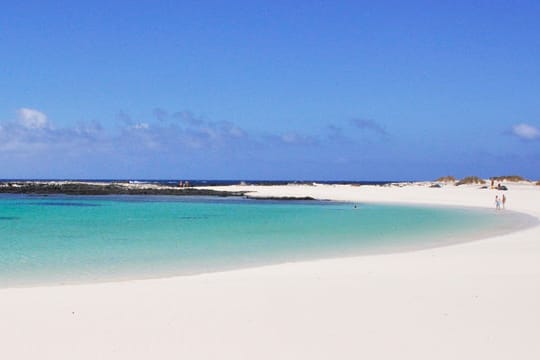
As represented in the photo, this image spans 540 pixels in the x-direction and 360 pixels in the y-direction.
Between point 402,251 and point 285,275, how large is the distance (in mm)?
5513

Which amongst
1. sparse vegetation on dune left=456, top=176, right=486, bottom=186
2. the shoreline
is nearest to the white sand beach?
the shoreline

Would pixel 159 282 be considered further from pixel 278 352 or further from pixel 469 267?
pixel 469 267

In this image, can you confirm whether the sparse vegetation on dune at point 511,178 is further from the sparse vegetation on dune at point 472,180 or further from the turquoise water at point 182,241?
the turquoise water at point 182,241

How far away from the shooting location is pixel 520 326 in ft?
22.6

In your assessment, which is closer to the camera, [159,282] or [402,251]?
[159,282]

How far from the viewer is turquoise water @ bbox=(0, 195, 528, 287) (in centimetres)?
1246

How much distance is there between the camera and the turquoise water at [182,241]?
40.9 feet

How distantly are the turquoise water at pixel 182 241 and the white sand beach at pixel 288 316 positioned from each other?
2.25 metres

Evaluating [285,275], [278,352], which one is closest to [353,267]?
[285,275]

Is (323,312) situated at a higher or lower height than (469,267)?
lower

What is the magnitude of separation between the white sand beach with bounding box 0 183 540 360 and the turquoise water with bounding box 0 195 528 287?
2.25 metres

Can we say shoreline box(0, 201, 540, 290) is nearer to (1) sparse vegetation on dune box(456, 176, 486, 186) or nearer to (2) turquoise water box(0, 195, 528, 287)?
(2) turquoise water box(0, 195, 528, 287)

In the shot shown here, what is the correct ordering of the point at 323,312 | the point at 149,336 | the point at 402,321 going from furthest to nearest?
the point at 323,312, the point at 402,321, the point at 149,336

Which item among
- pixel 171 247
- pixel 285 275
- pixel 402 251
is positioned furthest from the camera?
pixel 171 247
